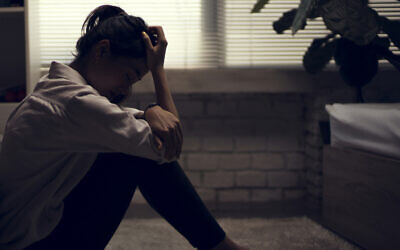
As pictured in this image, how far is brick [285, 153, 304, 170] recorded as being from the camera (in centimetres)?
237

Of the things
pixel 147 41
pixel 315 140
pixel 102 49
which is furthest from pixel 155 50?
pixel 315 140

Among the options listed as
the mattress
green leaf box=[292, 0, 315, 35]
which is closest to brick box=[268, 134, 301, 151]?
the mattress

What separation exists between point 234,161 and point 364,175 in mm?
888

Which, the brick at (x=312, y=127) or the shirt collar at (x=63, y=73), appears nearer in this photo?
the shirt collar at (x=63, y=73)

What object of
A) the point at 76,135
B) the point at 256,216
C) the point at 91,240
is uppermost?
the point at 76,135

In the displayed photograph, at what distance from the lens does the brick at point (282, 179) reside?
235 cm

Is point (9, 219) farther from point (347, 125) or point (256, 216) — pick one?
point (256, 216)

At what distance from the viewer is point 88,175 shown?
972 millimetres

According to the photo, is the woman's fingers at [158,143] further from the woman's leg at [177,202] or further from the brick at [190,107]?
the brick at [190,107]

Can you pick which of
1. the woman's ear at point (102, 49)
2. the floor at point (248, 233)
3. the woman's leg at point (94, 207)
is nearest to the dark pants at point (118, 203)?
the woman's leg at point (94, 207)

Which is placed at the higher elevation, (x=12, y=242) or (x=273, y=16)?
(x=273, y=16)

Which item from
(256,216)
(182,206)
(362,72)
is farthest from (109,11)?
(256,216)

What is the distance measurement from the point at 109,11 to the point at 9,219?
2.02 feet

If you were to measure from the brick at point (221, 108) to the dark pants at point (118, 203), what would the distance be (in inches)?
50.2
